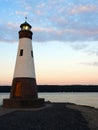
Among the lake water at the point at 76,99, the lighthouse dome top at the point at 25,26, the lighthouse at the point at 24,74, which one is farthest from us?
the lake water at the point at 76,99

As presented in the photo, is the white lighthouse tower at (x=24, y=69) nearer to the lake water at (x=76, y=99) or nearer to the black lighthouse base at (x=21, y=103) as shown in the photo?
the black lighthouse base at (x=21, y=103)

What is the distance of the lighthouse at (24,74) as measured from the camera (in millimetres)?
22719

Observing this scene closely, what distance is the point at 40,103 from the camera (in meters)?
23.1

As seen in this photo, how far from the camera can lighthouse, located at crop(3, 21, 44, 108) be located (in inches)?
894

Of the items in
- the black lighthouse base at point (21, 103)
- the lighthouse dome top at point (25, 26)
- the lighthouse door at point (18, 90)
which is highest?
the lighthouse dome top at point (25, 26)

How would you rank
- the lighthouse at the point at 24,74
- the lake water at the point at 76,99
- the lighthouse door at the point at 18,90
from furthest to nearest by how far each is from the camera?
1. the lake water at the point at 76,99
2. the lighthouse door at the point at 18,90
3. the lighthouse at the point at 24,74

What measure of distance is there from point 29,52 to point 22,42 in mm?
1047

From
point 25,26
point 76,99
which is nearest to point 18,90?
point 25,26

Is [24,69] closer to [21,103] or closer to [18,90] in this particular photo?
[18,90]

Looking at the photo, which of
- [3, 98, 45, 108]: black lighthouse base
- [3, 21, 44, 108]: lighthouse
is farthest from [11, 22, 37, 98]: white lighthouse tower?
[3, 98, 45, 108]: black lighthouse base

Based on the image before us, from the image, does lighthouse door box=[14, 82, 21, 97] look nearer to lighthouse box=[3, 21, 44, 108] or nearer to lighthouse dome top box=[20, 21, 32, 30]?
lighthouse box=[3, 21, 44, 108]

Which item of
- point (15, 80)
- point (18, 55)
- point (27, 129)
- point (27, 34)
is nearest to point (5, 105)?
point (15, 80)

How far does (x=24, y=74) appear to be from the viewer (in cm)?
2286

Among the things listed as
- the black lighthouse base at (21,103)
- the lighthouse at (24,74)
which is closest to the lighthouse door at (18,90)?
the lighthouse at (24,74)
